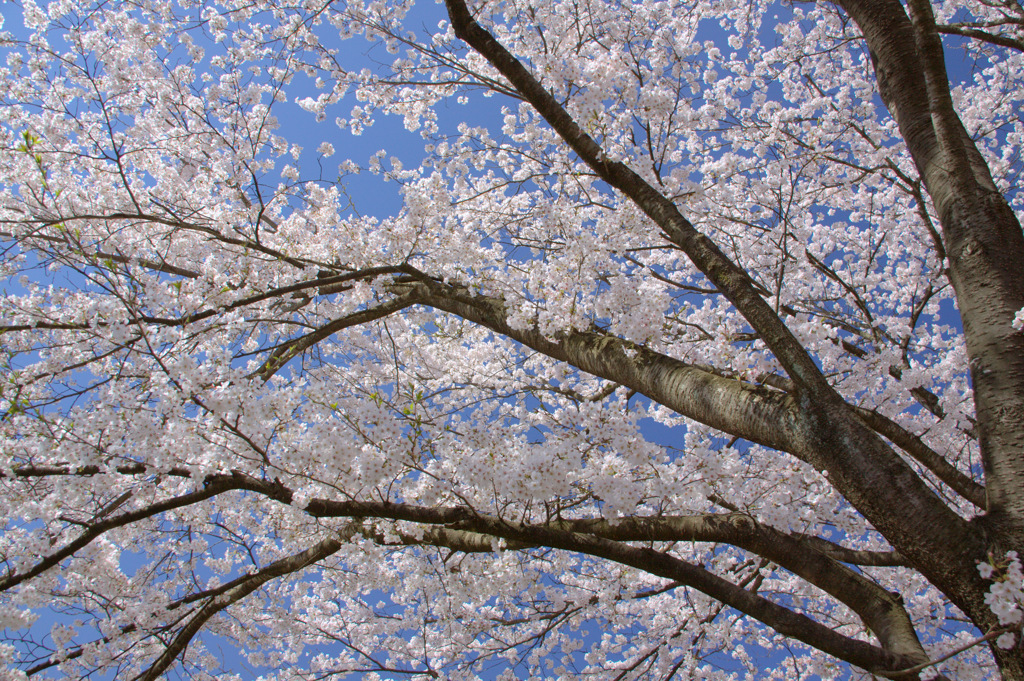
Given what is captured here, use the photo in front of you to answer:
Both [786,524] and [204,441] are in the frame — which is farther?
[204,441]

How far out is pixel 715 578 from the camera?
9.26 feet

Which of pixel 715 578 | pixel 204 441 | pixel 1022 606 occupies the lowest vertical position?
pixel 1022 606

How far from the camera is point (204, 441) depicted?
315 cm

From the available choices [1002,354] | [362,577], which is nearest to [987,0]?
[1002,354]

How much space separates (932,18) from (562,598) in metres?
5.21

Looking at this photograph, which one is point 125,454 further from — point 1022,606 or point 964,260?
point 964,260

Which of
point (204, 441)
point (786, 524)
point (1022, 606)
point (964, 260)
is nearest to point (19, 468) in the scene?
point (204, 441)

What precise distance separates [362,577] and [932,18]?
18.7 ft

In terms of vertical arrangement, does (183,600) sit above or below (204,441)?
below

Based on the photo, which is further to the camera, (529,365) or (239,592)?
(529,365)

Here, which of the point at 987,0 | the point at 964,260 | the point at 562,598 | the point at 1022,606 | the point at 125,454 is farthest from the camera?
the point at 562,598

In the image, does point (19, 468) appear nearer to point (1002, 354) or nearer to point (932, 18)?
point (1002, 354)

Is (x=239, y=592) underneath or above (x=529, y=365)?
underneath

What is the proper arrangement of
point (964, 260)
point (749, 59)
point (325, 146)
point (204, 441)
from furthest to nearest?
1. point (749, 59)
2. point (325, 146)
3. point (204, 441)
4. point (964, 260)
